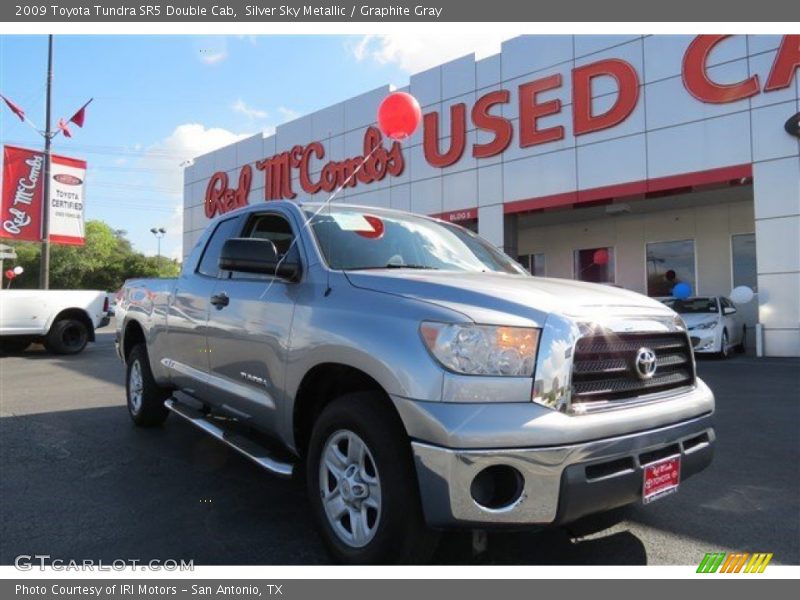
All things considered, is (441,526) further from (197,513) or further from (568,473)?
(197,513)

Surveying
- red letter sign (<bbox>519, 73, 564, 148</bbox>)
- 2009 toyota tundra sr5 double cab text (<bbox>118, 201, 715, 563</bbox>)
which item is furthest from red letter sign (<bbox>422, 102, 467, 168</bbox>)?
2009 toyota tundra sr5 double cab text (<bbox>118, 201, 715, 563</bbox>)

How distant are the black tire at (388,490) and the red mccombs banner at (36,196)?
61.1 ft

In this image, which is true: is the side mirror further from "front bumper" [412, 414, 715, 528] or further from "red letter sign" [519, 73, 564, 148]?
"red letter sign" [519, 73, 564, 148]

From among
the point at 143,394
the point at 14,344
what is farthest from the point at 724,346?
the point at 14,344

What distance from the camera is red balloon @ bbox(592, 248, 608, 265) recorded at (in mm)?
18500

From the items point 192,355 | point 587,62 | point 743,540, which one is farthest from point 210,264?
point 587,62

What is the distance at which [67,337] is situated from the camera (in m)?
12.8

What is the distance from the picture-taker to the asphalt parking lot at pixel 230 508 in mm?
3021

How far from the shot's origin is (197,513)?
3502 mm

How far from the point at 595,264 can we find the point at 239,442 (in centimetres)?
1699

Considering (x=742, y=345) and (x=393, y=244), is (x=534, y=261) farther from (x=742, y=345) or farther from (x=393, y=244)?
(x=393, y=244)

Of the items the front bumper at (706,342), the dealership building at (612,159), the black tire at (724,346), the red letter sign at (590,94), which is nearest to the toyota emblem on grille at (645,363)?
the dealership building at (612,159)

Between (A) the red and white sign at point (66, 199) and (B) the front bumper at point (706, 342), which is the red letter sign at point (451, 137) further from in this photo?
(A) the red and white sign at point (66, 199)

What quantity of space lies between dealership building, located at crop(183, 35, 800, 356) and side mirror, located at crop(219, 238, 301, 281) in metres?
7.24
